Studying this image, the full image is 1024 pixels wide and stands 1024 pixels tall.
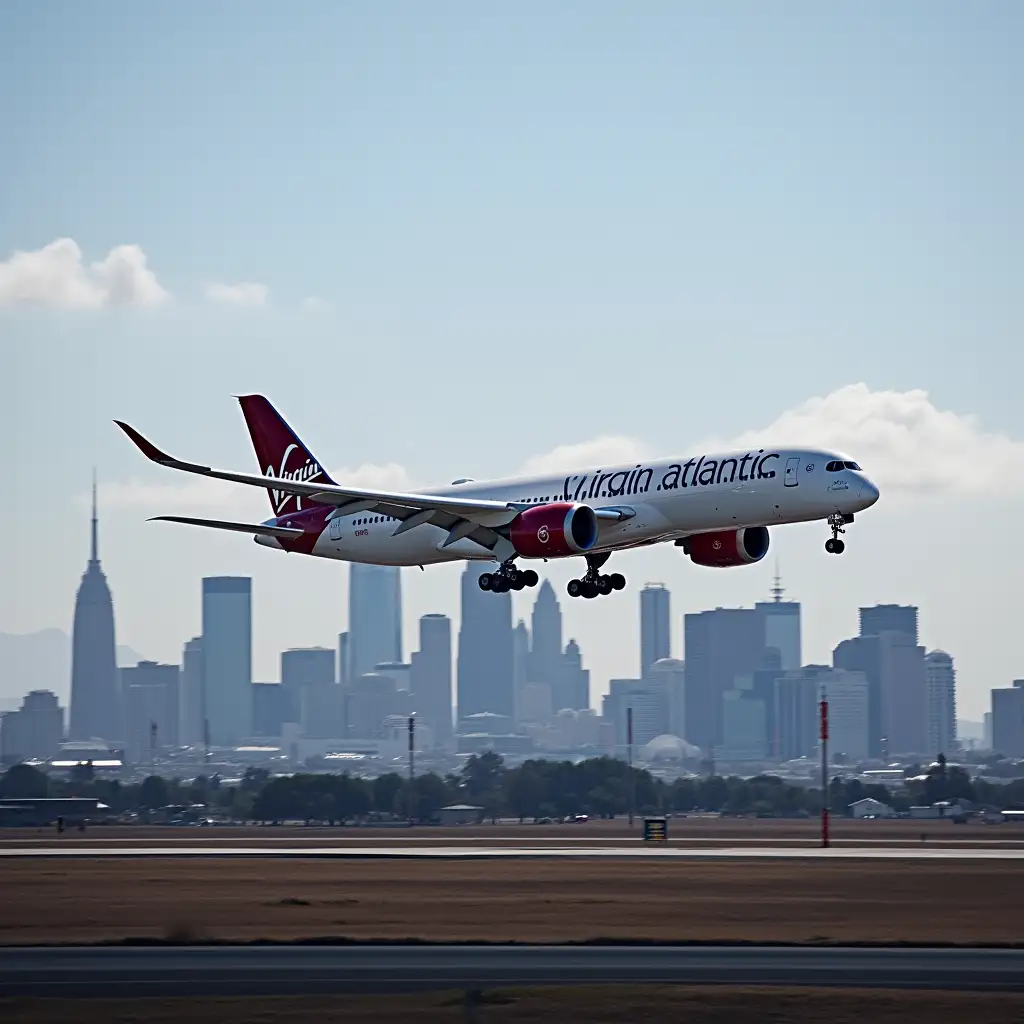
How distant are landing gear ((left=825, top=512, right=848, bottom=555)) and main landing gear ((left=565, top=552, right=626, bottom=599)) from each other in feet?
38.3

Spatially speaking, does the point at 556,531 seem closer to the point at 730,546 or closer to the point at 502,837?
the point at 730,546

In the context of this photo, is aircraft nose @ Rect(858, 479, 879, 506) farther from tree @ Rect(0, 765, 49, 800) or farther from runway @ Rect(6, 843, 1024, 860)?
tree @ Rect(0, 765, 49, 800)

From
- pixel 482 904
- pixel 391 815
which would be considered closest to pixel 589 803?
pixel 391 815

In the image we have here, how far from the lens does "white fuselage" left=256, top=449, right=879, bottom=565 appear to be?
193 feet

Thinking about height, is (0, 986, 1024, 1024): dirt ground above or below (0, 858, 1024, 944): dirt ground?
above

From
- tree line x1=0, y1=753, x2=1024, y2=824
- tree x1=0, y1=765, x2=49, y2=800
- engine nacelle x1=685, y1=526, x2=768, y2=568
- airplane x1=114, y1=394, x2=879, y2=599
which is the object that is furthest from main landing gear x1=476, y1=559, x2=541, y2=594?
tree x1=0, y1=765, x2=49, y2=800

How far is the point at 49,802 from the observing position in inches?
5837

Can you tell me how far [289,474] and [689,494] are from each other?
2193 cm

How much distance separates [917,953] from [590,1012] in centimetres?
1056

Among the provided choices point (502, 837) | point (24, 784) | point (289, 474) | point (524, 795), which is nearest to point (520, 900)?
point (289, 474)

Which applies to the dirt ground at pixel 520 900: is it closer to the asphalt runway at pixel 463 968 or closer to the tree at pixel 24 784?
the asphalt runway at pixel 463 968

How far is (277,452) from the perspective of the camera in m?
77.8

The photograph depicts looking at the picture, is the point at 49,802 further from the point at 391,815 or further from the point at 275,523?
the point at 275,523

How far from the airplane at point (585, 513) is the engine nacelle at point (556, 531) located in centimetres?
5
